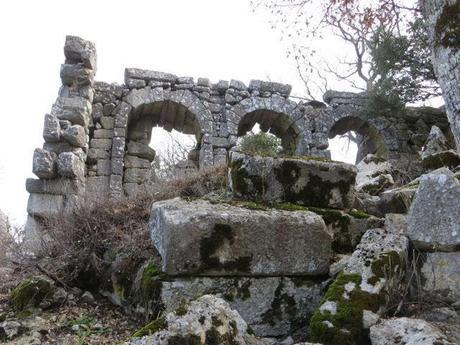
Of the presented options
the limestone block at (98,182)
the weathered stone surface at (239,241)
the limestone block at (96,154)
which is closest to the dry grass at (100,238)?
the weathered stone surface at (239,241)

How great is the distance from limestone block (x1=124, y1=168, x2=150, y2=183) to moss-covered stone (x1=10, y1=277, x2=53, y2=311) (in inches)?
260

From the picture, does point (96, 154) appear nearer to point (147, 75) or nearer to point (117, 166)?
point (117, 166)

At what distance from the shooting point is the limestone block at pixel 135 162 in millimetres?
10414

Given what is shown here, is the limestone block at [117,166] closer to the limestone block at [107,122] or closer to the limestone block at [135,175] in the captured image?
the limestone block at [135,175]

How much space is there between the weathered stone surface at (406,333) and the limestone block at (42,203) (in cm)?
719

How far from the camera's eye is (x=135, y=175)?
10.2 metres

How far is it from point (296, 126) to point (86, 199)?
6.44 meters

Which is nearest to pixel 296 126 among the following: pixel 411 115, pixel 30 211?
pixel 411 115

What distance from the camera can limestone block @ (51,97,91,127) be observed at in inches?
355

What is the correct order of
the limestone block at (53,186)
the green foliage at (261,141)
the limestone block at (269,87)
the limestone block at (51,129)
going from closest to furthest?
the limestone block at (53,186)
the limestone block at (51,129)
the limestone block at (269,87)
the green foliage at (261,141)

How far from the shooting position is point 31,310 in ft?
11.0

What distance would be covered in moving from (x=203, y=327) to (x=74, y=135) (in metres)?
7.51

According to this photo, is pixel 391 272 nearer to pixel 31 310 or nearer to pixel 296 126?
pixel 31 310

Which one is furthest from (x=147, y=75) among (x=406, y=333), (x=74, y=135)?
(x=406, y=333)
